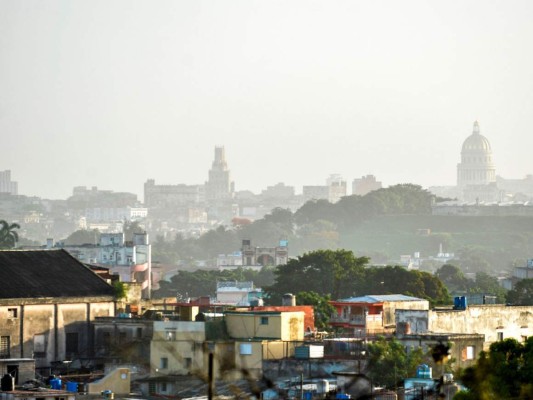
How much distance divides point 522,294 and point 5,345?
98.7 ft

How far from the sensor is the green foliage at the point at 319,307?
55.8 metres

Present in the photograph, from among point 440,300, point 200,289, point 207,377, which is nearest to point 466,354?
point 440,300

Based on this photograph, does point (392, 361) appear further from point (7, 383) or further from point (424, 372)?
point (7, 383)

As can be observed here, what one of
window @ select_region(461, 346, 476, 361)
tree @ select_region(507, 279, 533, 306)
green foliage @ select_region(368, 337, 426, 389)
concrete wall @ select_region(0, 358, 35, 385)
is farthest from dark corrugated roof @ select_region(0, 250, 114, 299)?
tree @ select_region(507, 279, 533, 306)

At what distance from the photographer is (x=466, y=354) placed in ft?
158

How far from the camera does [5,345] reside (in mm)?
50625

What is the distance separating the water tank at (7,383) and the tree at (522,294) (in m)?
36.4

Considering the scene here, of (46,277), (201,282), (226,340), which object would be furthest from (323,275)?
(201,282)

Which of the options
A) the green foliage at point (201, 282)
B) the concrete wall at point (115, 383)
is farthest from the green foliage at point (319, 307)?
the green foliage at point (201, 282)

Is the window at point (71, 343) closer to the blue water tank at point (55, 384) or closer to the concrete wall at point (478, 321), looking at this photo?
the concrete wall at point (478, 321)

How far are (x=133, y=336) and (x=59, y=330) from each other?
2486mm

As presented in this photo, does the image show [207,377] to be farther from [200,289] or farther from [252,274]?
[252,274]

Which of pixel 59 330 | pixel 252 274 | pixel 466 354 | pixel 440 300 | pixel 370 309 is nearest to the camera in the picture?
pixel 466 354

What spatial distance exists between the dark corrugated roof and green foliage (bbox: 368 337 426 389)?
9835 mm
